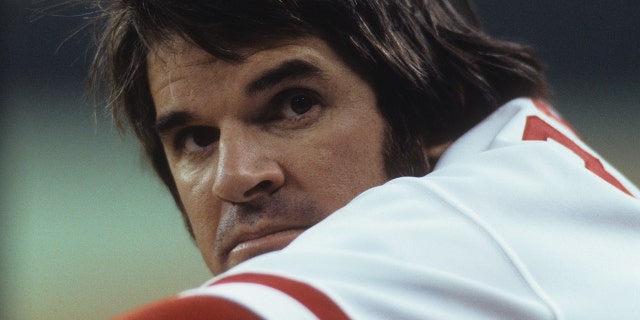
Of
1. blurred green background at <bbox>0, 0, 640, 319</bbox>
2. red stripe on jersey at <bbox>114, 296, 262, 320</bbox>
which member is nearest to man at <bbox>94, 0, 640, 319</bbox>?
red stripe on jersey at <bbox>114, 296, 262, 320</bbox>

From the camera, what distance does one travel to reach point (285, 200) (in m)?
1.06

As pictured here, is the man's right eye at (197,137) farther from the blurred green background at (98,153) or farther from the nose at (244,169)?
the blurred green background at (98,153)

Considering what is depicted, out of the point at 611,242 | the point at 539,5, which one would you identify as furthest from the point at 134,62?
the point at 539,5

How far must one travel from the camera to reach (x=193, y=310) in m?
0.56

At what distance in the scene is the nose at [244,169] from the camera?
41.1 inches

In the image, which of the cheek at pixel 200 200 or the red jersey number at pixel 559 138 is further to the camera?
the cheek at pixel 200 200

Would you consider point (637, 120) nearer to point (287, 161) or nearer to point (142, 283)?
point (142, 283)

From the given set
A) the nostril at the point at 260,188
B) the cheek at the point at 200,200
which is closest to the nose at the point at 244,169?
the nostril at the point at 260,188

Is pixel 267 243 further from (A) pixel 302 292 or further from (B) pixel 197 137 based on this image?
(A) pixel 302 292

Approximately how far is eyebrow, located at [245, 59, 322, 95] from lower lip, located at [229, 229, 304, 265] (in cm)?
19

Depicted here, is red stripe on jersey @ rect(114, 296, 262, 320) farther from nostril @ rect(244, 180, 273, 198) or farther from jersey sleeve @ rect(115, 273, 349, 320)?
nostril @ rect(244, 180, 273, 198)

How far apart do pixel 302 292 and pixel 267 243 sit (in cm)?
44

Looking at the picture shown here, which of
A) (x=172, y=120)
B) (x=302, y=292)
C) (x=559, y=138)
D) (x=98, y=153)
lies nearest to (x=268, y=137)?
(x=172, y=120)

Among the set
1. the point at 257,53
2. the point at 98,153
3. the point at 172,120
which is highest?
the point at 257,53
